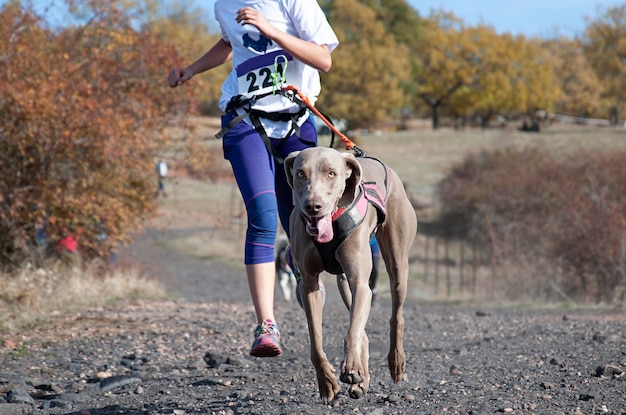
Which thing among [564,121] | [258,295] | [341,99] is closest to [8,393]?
[258,295]

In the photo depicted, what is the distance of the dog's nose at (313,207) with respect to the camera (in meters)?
3.75

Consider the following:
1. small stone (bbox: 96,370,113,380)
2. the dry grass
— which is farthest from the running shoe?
the dry grass

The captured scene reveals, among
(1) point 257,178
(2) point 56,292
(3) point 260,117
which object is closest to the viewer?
(1) point 257,178

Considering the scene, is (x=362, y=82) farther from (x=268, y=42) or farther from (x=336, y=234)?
(x=336, y=234)

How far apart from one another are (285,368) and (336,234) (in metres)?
1.82

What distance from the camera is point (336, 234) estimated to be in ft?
13.3

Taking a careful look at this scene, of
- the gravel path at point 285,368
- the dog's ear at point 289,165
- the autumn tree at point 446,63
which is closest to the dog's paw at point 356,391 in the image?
the gravel path at point 285,368

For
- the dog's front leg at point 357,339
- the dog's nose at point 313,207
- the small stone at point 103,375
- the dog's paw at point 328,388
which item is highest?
the dog's nose at point 313,207

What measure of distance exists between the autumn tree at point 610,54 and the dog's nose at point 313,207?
75751mm

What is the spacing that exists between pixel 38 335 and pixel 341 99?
165ft

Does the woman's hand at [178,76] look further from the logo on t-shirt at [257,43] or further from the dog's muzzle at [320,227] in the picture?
the dog's muzzle at [320,227]

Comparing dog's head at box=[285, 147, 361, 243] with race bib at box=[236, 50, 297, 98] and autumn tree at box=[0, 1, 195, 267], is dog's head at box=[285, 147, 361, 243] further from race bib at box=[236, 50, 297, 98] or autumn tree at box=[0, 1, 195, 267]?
autumn tree at box=[0, 1, 195, 267]

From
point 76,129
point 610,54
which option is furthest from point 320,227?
point 610,54

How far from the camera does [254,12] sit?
15.1 feet
